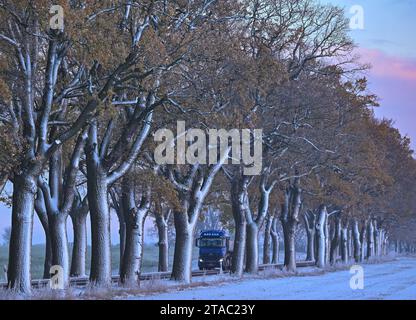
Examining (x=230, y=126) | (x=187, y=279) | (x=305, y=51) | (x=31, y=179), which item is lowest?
(x=187, y=279)

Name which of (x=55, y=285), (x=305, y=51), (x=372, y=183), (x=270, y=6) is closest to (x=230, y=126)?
(x=270, y=6)

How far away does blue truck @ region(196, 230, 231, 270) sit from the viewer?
64.4 metres

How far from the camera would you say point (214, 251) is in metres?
64.7

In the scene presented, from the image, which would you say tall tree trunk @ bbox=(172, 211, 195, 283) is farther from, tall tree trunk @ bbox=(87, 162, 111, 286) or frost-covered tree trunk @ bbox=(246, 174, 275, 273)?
frost-covered tree trunk @ bbox=(246, 174, 275, 273)

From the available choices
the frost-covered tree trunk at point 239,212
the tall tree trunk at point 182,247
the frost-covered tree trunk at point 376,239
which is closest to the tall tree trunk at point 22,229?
the tall tree trunk at point 182,247

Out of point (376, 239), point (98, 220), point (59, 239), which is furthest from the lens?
point (376, 239)

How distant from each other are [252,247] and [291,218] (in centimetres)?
965

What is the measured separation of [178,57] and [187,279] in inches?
505

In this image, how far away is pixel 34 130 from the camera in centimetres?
2653

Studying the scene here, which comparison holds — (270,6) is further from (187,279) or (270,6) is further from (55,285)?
(55,285)

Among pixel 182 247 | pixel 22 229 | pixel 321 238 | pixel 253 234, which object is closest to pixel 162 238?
pixel 253 234

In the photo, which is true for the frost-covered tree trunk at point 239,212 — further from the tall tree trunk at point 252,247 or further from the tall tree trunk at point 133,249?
the tall tree trunk at point 133,249

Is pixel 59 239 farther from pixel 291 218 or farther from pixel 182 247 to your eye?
pixel 291 218

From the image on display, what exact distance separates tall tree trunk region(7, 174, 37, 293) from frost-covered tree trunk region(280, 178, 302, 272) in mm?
32673
